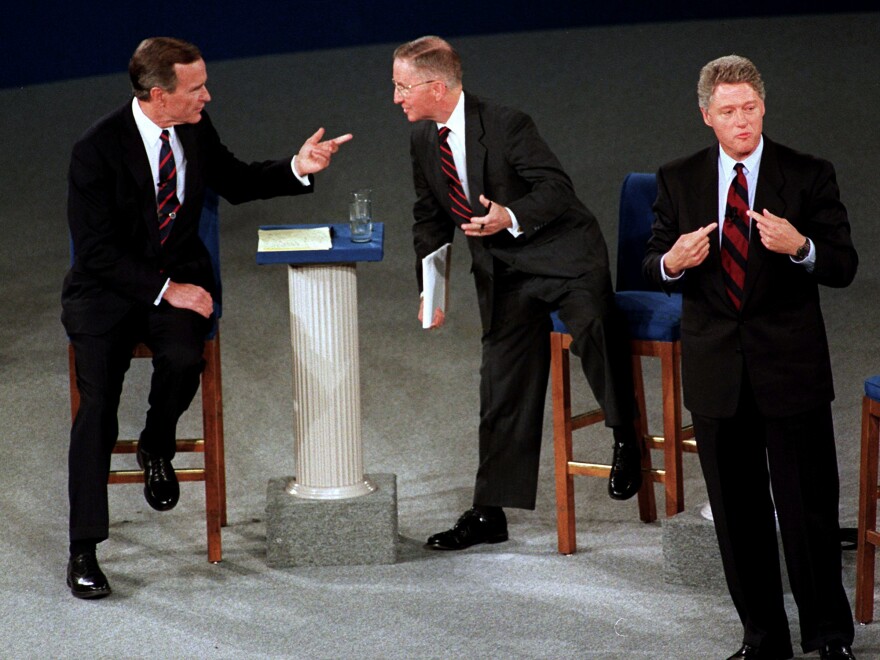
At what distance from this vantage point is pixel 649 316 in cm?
410

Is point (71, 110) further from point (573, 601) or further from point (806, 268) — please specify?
point (806, 268)

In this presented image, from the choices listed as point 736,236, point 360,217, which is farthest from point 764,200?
point 360,217

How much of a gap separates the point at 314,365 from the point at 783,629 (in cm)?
157

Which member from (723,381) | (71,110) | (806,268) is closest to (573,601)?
(723,381)

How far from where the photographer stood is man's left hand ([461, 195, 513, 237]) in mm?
3944

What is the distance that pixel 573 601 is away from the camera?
381 centimetres

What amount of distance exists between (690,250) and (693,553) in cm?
112

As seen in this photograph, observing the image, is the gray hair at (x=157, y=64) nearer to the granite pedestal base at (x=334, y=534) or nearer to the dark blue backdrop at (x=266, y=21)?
the granite pedestal base at (x=334, y=534)

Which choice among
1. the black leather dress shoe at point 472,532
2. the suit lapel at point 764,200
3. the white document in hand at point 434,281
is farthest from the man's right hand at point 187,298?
the suit lapel at point 764,200

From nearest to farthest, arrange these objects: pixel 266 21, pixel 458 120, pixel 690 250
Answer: pixel 690 250 → pixel 458 120 → pixel 266 21

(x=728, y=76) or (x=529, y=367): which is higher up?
(x=728, y=76)

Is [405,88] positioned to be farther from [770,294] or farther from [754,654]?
[754,654]

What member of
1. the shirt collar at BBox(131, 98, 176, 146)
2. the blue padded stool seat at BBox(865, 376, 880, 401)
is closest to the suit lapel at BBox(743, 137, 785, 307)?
the blue padded stool seat at BBox(865, 376, 880, 401)

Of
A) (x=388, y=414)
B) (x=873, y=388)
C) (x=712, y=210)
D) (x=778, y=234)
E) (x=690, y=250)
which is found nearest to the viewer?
(x=778, y=234)
